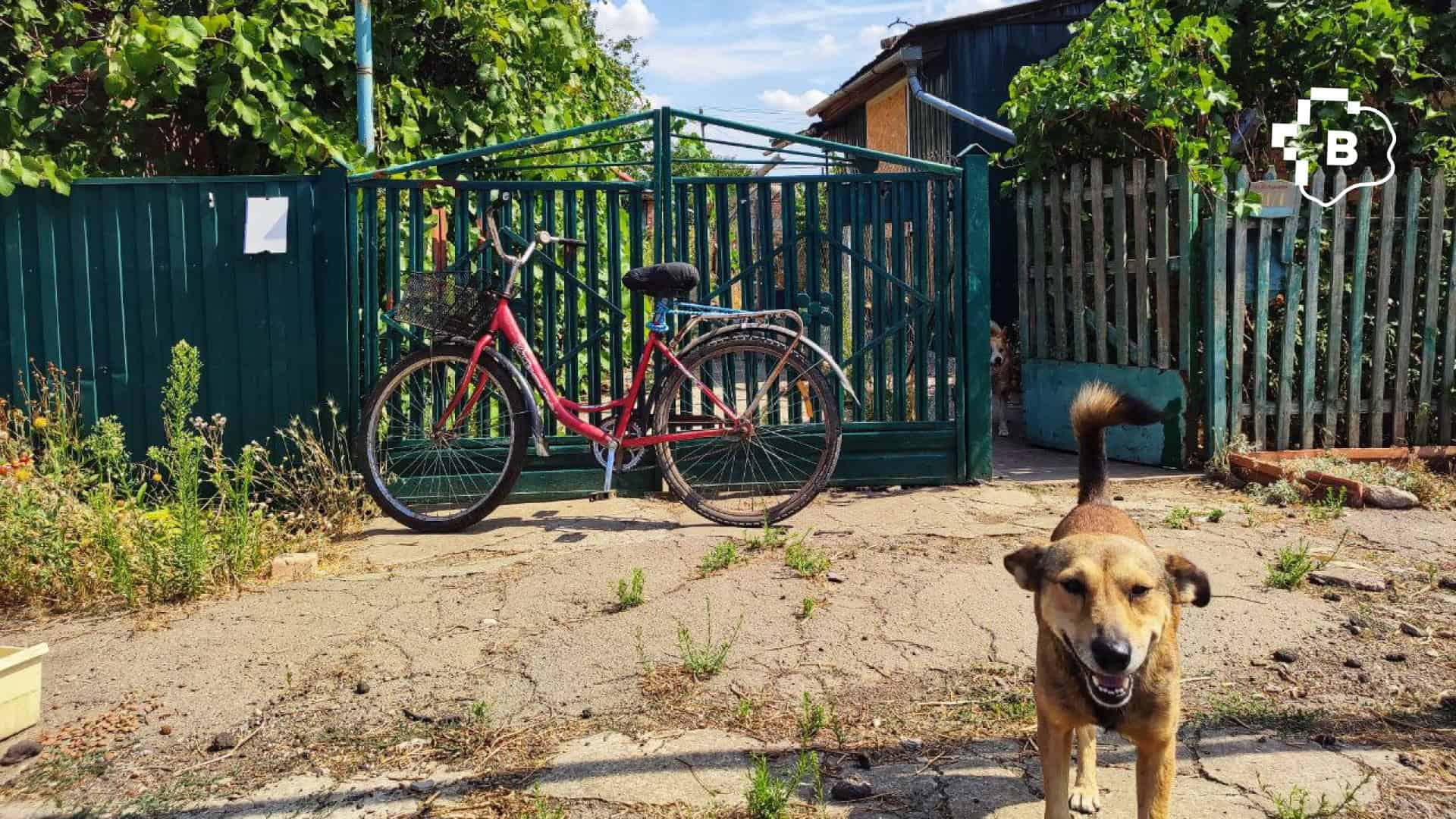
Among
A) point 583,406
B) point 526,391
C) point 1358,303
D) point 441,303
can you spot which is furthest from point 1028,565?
point 1358,303

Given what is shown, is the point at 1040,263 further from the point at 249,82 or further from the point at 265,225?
the point at 249,82

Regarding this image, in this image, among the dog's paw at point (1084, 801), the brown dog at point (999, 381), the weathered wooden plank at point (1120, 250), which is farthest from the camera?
the brown dog at point (999, 381)

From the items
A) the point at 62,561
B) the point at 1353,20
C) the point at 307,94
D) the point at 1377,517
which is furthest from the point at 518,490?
the point at 1353,20

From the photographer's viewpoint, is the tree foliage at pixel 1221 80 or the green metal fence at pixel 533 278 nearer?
the green metal fence at pixel 533 278

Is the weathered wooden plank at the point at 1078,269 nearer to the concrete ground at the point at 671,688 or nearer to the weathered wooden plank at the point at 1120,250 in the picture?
the weathered wooden plank at the point at 1120,250

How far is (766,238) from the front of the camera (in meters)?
6.15

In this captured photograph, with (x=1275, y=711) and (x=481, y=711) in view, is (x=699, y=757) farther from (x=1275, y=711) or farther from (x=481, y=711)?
(x=1275, y=711)

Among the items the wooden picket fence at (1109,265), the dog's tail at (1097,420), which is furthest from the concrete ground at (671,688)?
the wooden picket fence at (1109,265)

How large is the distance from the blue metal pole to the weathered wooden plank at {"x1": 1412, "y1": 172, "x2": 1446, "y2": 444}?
21.4 feet

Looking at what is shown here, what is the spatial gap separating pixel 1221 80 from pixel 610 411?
16.6 ft

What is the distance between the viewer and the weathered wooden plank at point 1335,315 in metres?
6.97

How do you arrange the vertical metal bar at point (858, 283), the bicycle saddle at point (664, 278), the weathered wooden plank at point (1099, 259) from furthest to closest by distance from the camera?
the weathered wooden plank at point (1099, 259) → the vertical metal bar at point (858, 283) → the bicycle saddle at point (664, 278)

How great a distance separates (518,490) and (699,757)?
3.18 metres

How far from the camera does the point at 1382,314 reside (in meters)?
7.02
